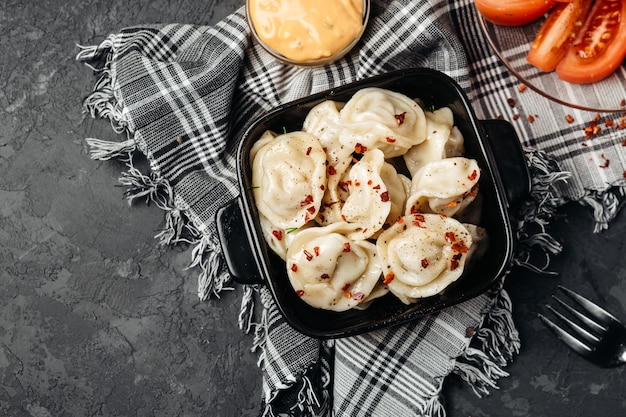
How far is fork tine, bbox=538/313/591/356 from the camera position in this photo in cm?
211

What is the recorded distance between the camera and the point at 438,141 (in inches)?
74.9

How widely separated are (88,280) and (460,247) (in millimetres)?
1244

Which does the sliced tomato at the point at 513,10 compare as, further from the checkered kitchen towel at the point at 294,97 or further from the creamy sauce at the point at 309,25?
the creamy sauce at the point at 309,25

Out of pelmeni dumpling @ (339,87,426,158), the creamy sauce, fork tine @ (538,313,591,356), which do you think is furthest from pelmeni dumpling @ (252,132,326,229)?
fork tine @ (538,313,591,356)

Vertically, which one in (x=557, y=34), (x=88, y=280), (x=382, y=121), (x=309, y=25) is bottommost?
(x=88, y=280)

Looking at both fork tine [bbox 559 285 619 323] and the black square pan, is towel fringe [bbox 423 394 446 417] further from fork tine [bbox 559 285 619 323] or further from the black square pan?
fork tine [bbox 559 285 619 323]

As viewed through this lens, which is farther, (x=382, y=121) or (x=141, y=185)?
(x=141, y=185)

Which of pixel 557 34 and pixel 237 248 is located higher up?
pixel 557 34

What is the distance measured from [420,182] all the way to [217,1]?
0.97 metres

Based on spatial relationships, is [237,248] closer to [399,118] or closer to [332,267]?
[332,267]

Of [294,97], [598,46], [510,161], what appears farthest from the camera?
[294,97]

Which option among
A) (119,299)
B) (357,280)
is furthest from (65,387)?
(357,280)

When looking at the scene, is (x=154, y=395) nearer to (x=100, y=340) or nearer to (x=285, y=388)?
(x=100, y=340)

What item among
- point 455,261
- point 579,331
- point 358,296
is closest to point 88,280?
point 358,296
